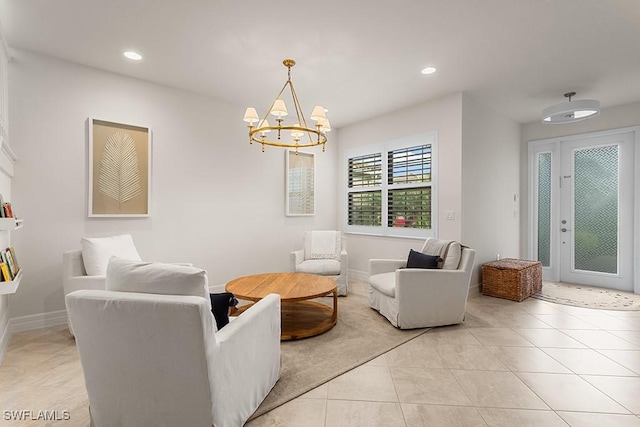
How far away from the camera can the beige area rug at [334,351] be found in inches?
84.3

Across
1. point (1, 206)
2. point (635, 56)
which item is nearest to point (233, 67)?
point (1, 206)

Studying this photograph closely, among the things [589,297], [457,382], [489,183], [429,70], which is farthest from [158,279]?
[589,297]

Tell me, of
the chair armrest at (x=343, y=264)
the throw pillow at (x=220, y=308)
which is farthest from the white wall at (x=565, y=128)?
the throw pillow at (x=220, y=308)

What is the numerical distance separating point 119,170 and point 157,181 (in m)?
0.42

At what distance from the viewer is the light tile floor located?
73.2 inches

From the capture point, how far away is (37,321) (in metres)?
3.19

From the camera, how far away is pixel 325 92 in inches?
165

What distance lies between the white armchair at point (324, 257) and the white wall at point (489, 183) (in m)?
1.67

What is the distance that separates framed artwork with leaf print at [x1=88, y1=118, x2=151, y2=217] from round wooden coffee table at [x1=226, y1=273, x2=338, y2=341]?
163 centimetres

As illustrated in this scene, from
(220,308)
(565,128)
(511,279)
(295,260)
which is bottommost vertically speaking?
(511,279)

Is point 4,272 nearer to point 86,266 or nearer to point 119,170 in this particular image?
point 86,266

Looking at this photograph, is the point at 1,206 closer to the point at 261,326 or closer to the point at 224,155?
the point at 261,326

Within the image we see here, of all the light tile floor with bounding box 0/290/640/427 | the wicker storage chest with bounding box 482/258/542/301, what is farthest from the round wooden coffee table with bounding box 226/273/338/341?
the wicker storage chest with bounding box 482/258/542/301

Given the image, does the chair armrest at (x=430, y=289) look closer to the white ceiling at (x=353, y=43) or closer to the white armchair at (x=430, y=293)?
the white armchair at (x=430, y=293)
